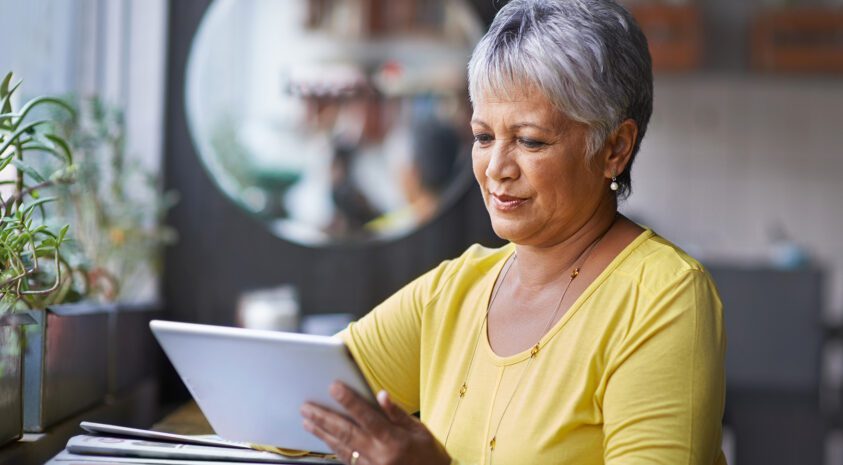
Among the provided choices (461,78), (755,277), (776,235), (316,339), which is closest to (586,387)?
(316,339)

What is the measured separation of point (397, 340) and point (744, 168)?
4.60 m

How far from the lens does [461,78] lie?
316cm

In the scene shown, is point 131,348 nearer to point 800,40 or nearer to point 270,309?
point 270,309

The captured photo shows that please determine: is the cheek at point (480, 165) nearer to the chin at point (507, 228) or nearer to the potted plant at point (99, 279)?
the chin at point (507, 228)

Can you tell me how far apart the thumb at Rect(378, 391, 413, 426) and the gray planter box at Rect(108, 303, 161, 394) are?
101 centimetres

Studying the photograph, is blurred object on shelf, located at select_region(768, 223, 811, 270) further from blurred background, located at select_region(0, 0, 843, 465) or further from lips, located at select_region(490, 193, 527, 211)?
lips, located at select_region(490, 193, 527, 211)

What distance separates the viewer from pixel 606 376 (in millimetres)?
1377

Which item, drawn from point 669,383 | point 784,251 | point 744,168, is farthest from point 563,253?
point 744,168

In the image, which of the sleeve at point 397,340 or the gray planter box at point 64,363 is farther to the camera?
the sleeve at point 397,340

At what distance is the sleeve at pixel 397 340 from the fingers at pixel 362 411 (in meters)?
0.44

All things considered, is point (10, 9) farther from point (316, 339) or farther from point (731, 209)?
point (731, 209)

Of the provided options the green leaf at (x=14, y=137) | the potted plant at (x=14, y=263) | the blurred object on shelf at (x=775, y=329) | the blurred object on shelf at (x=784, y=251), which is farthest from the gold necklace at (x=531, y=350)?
the blurred object on shelf at (x=784, y=251)

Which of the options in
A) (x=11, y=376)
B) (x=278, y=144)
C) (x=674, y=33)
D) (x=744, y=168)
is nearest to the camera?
(x=11, y=376)

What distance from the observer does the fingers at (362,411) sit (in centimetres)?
126
